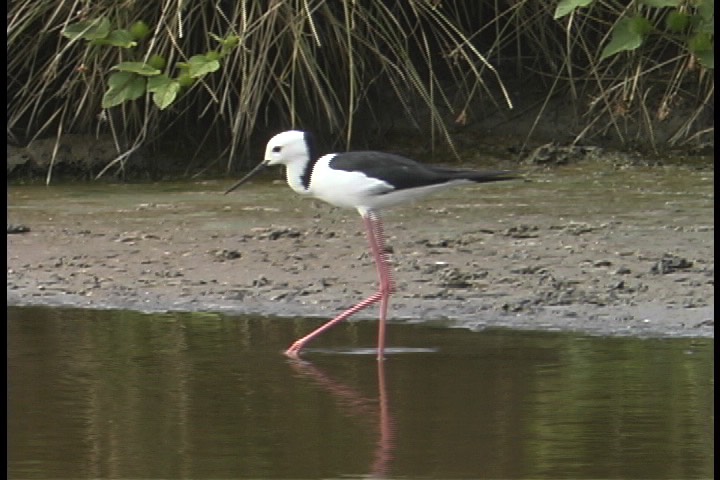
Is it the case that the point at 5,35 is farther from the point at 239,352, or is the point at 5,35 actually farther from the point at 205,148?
the point at 239,352

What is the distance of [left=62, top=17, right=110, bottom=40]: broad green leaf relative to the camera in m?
9.51

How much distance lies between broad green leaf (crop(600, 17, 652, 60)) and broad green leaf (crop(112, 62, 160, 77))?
2.32 m

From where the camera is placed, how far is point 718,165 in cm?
877

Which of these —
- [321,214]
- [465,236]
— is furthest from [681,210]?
[321,214]

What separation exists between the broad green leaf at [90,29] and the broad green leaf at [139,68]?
204mm

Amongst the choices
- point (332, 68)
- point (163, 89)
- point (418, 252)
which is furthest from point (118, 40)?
point (418, 252)

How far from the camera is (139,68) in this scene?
374 inches

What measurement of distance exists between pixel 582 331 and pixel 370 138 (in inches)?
164

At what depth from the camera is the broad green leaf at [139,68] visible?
946 cm

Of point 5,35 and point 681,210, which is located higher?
point 5,35

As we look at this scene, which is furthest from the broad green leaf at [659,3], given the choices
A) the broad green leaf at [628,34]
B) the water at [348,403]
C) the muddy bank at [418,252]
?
the water at [348,403]

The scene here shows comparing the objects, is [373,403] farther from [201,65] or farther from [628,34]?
[628,34]

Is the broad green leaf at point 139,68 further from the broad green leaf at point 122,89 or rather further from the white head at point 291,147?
the white head at point 291,147

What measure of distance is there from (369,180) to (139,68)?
3286mm
